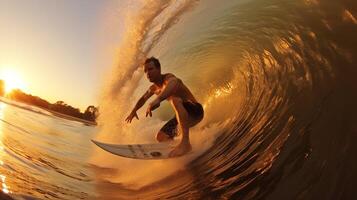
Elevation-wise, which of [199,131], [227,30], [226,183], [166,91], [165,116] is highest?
[227,30]

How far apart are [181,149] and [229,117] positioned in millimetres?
776

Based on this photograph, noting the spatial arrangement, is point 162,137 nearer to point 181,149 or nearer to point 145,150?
point 145,150

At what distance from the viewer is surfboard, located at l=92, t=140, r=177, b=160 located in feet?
13.1

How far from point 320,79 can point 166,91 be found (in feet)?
4.49

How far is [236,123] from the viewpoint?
13.8 feet

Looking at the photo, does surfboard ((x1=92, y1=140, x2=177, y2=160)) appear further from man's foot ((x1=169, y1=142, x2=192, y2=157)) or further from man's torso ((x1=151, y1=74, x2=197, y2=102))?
man's torso ((x1=151, y1=74, x2=197, y2=102))

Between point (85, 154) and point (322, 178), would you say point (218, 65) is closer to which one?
point (85, 154)

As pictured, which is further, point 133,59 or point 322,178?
point 133,59

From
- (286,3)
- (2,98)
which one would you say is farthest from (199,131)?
(2,98)

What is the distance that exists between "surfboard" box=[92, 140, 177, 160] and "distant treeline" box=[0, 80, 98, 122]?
1989mm

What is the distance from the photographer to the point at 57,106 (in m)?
6.83

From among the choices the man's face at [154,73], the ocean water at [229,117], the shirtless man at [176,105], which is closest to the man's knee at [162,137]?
the shirtless man at [176,105]

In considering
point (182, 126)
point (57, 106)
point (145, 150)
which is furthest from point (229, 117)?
point (57, 106)

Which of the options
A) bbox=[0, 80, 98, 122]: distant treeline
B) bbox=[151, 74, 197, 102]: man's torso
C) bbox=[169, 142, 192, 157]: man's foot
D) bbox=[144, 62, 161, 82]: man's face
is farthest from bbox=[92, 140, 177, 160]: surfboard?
bbox=[0, 80, 98, 122]: distant treeline
